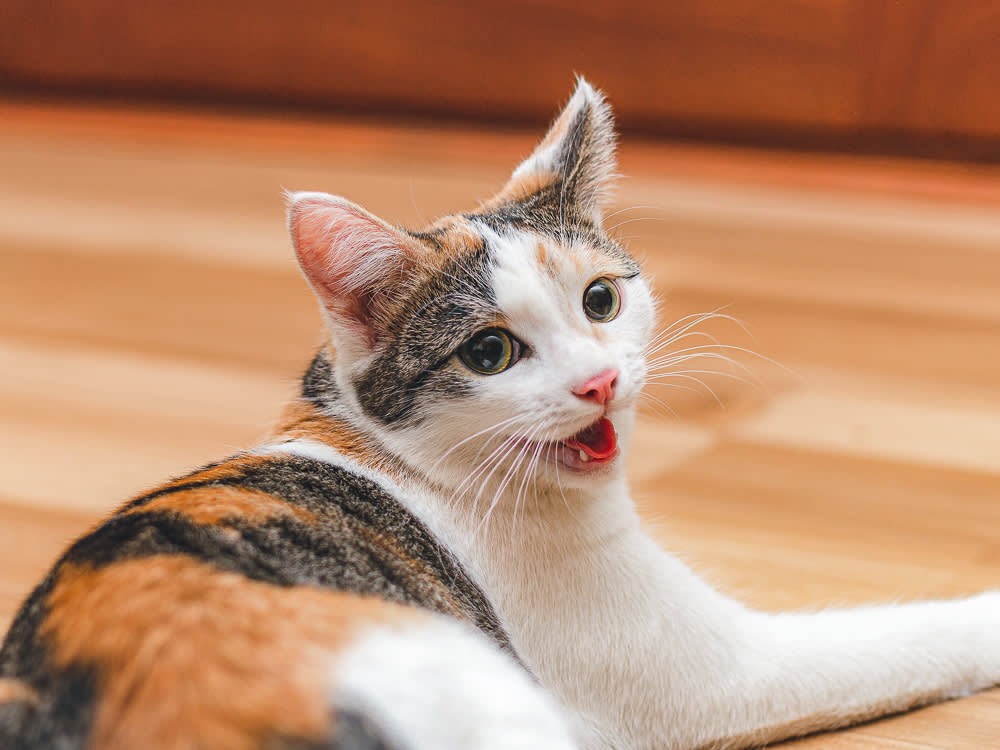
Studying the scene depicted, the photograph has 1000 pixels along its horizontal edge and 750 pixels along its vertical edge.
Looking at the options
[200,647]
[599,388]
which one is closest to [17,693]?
[200,647]

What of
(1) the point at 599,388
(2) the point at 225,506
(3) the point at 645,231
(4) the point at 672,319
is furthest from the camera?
(3) the point at 645,231

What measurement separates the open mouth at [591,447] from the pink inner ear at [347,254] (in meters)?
0.26

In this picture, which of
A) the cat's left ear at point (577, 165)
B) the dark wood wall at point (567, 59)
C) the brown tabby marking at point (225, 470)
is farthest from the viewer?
the dark wood wall at point (567, 59)

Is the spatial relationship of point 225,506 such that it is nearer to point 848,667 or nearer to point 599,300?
point 599,300

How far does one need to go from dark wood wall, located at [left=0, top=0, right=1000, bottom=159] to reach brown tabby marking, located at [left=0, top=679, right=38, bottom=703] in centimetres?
293

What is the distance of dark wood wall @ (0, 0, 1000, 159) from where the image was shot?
337 centimetres

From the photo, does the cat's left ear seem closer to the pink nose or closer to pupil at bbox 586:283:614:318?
pupil at bbox 586:283:614:318

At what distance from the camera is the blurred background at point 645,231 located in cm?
202

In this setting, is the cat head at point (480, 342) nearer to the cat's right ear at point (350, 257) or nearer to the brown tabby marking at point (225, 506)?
the cat's right ear at point (350, 257)

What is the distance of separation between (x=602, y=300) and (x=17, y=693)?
0.75m

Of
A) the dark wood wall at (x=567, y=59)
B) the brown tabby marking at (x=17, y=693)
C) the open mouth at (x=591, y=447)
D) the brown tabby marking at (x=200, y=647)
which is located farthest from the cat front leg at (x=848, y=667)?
the dark wood wall at (x=567, y=59)

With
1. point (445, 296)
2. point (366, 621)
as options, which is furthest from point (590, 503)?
point (366, 621)

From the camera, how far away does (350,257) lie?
1377mm

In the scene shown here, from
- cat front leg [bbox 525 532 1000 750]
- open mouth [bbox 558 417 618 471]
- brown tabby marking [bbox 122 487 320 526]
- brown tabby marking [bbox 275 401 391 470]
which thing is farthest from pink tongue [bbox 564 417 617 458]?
brown tabby marking [bbox 122 487 320 526]
